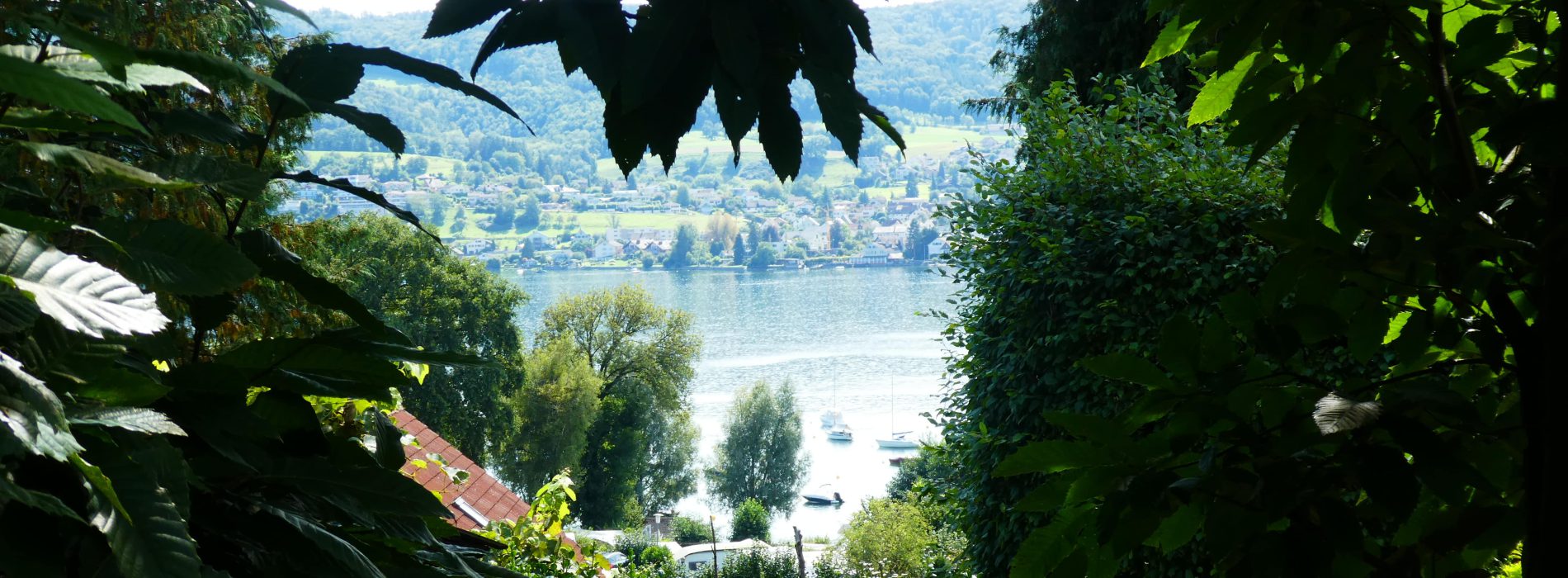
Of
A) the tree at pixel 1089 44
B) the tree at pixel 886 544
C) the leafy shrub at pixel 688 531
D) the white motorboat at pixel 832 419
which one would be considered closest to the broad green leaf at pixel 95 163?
the tree at pixel 1089 44

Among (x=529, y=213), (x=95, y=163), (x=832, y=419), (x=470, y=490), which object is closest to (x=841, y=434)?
(x=832, y=419)

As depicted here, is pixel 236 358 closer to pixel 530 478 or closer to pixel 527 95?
pixel 530 478

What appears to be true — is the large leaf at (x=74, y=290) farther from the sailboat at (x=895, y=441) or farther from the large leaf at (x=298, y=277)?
the sailboat at (x=895, y=441)

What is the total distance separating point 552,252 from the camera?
57.2 meters

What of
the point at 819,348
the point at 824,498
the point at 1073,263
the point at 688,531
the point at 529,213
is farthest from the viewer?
the point at 529,213

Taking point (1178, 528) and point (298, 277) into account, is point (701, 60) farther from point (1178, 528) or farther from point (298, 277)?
point (1178, 528)

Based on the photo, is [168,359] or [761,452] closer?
[168,359]

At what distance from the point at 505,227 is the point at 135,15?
56697mm

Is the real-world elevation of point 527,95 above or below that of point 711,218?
above

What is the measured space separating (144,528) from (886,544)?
16.7 meters

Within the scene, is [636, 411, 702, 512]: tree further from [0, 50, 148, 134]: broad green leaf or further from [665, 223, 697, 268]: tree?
[0, 50, 148, 134]: broad green leaf

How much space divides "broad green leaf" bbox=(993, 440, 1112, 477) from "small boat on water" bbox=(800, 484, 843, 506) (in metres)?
39.2

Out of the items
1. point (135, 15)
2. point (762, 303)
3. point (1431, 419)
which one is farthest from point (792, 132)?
point (762, 303)

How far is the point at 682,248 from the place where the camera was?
58.9 metres
